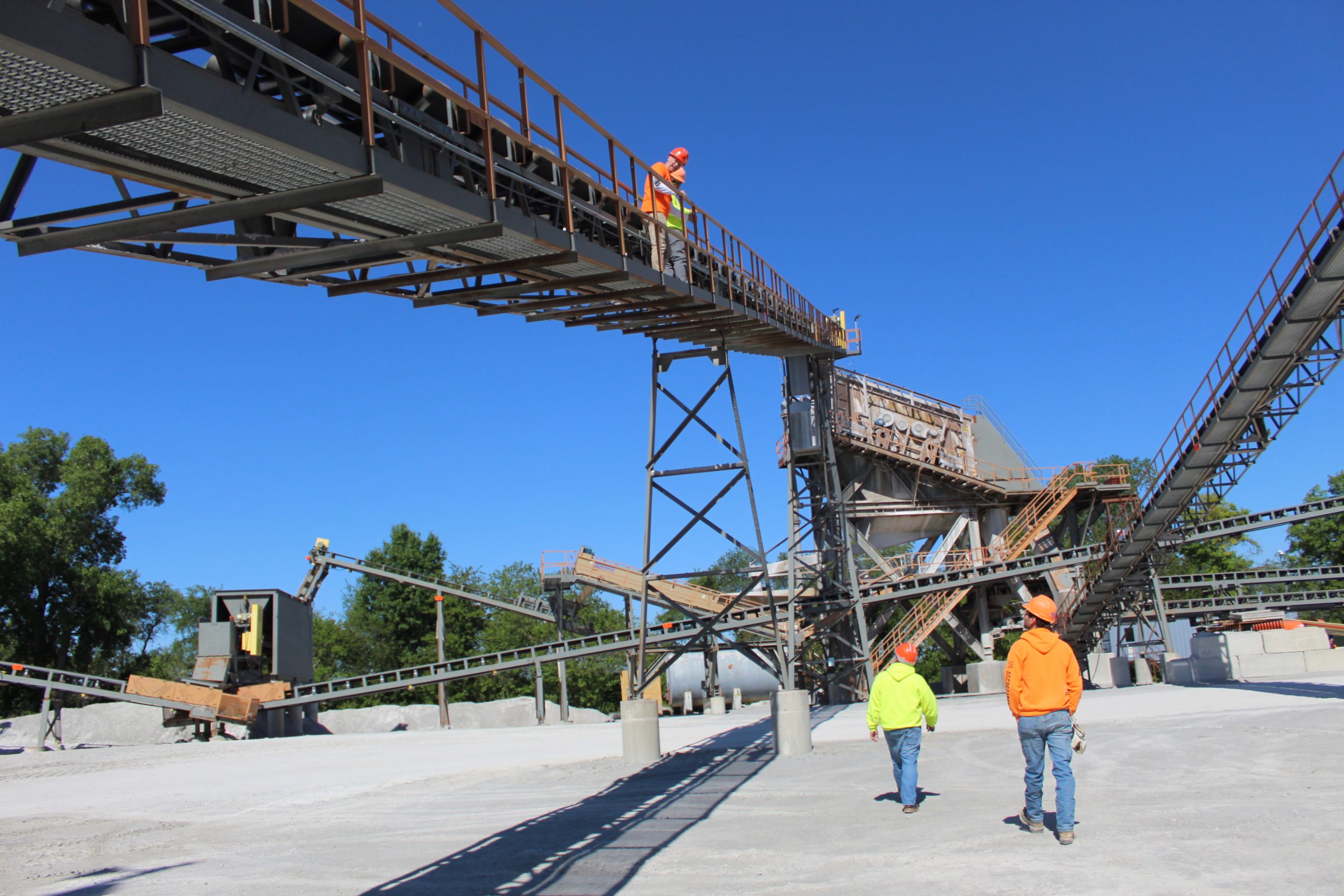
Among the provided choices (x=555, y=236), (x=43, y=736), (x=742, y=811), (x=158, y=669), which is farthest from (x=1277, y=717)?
(x=158, y=669)

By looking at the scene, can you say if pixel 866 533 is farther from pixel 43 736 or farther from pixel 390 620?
pixel 390 620

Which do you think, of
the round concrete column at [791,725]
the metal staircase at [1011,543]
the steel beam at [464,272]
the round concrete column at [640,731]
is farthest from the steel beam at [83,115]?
the metal staircase at [1011,543]

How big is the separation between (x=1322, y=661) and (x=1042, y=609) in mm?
21075

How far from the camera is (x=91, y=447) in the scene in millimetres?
41375

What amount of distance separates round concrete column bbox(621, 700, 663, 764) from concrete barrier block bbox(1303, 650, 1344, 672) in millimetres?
18027

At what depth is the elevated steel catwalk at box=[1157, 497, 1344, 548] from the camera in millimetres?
24234

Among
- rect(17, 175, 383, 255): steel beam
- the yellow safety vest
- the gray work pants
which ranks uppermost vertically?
the yellow safety vest

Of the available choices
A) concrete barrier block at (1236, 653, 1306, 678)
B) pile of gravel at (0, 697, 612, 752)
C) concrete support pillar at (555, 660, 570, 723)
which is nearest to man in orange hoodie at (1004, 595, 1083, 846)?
concrete barrier block at (1236, 653, 1306, 678)

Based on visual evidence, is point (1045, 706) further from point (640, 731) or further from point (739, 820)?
point (640, 731)

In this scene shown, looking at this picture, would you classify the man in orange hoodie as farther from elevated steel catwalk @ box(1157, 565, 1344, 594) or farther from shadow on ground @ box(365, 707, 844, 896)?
elevated steel catwalk @ box(1157, 565, 1344, 594)

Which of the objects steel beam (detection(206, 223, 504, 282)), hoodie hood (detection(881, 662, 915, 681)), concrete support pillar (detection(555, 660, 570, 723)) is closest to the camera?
steel beam (detection(206, 223, 504, 282))

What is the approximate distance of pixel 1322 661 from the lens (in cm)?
2353

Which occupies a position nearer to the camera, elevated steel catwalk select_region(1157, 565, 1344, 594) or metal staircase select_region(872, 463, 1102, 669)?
metal staircase select_region(872, 463, 1102, 669)

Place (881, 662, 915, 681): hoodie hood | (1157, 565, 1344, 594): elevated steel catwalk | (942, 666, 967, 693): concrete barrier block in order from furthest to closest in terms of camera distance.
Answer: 1. (942, 666, 967, 693): concrete barrier block
2. (1157, 565, 1344, 594): elevated steel catwalk
3. (881, 662, 915, 681): hoodie hood
